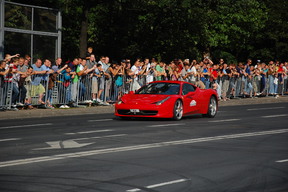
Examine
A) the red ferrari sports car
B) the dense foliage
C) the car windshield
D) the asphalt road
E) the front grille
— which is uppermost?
the dense foliage

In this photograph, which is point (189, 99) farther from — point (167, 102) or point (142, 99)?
point (142, 99)

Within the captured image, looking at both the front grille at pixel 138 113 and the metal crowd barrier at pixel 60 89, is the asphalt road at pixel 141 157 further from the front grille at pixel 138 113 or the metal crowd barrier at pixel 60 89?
the metal crowd barrier at pixel 60 89

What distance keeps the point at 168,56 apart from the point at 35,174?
3642cm

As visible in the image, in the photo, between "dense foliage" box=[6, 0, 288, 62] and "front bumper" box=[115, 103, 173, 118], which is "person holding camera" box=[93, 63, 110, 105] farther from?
"dense foliage" box=[6, 0, 288, 62]

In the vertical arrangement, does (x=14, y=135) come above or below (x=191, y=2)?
below

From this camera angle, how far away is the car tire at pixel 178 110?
18392 mm

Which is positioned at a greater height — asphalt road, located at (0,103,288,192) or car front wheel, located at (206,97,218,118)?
car front wheel, located at (206,97,218,118)

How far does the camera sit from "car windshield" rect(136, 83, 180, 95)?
62.2 ft

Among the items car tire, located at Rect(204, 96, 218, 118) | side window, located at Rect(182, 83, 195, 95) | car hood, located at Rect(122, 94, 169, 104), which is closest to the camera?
car hood, located at Rect(122, 94, 169, 104)

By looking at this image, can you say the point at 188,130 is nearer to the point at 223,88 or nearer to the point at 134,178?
the point at 134,178

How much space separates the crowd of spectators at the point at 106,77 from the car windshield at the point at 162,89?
3686mm

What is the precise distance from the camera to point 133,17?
1684 inches

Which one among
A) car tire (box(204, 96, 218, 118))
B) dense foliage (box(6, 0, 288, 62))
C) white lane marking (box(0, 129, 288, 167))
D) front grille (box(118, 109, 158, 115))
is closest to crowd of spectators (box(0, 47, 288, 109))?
front grille (box(118, 109, 158, 115))

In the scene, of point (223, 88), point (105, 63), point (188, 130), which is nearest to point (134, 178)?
point (188, 130)
